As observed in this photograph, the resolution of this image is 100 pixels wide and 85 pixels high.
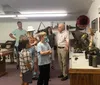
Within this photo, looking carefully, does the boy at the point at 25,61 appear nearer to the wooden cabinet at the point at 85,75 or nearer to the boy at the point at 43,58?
the boy at the point at 43,58

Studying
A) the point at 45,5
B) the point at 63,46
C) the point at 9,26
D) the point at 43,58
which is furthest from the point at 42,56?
the point at 9,26

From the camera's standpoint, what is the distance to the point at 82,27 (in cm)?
650

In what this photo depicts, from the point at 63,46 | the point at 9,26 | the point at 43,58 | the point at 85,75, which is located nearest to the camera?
the point at 85,75

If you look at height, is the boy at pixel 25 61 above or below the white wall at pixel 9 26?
below

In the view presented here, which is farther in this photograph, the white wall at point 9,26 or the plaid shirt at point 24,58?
the white wall at point 9,26

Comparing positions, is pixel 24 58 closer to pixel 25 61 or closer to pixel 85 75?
pixel 25 61

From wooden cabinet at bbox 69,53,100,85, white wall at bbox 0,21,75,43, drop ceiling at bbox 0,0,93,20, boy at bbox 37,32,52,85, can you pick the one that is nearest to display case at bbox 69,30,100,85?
wooden cabinet at bbox 69,53,100,85

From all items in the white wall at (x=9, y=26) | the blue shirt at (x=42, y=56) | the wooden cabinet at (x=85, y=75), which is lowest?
the wooden cabinet at (x=85, y=75)

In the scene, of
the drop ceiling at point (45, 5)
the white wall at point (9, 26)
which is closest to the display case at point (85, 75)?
the drop ceiling at point (45, 5)

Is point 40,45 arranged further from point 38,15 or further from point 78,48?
point 38,15

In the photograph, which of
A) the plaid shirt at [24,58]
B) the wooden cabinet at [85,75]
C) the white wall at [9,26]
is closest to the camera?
the wooden cabinet at [85,75]

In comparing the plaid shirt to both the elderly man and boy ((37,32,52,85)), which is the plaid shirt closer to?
boy ((37,32,52,85))

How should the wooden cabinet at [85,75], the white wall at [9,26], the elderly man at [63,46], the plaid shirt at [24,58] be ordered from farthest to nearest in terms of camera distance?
the white wall at [9,26], the elderly man at [63,46], the plaid shirt at [24,58], the wooden cabinet at [85,75]

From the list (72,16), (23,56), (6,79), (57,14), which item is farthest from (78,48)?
(72,16)
